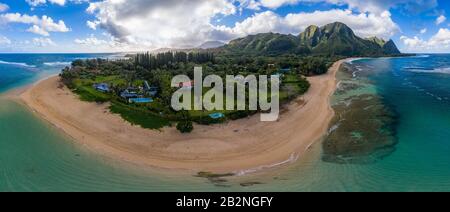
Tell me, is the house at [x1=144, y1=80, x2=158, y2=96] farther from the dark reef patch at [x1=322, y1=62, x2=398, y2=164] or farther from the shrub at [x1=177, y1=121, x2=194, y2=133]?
the dark reef patch at [x1=322, y1=62, x2=398, y2=164]

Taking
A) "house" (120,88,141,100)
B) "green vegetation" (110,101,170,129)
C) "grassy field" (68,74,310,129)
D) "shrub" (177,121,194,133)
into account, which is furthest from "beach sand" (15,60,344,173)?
"house" (120,88,141,100)

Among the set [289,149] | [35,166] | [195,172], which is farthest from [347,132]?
[35,166]

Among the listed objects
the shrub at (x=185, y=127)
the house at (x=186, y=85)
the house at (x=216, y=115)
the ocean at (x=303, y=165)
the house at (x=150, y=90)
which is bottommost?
the ocean at (x=303, y=165)

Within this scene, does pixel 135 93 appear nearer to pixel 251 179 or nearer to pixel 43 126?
pixel 43 126

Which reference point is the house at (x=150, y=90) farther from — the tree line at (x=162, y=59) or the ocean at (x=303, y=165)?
the tree line at (x=162, y=59)

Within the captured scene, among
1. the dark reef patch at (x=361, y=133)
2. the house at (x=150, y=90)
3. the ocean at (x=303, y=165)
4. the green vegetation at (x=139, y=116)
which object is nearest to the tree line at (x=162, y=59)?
the house at (x=150, y=90)

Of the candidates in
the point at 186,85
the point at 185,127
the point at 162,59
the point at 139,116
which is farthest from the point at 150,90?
the point at 162,59

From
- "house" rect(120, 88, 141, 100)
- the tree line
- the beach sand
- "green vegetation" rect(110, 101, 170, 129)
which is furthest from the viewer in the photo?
the tree line

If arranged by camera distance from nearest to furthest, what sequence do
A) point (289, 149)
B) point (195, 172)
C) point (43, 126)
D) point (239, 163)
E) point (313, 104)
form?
point (195, 172) → point (239, 163) → point (289, 149) → point (43, 126) → point (313, 104)
